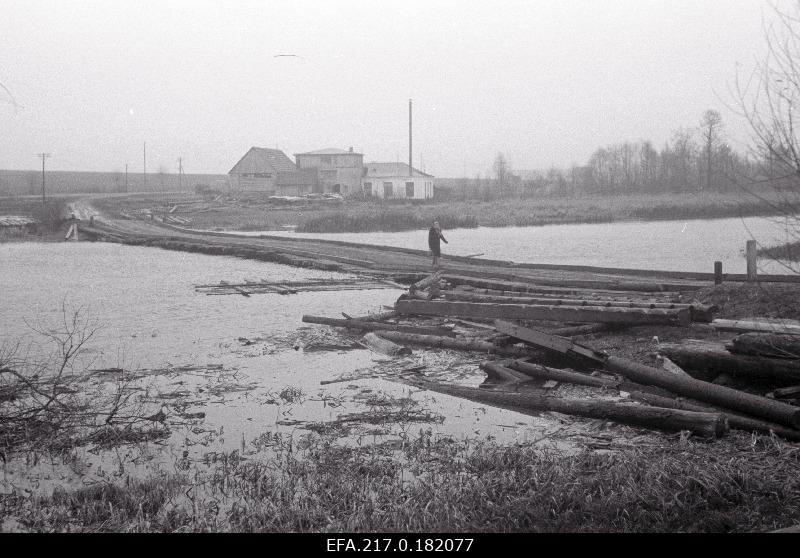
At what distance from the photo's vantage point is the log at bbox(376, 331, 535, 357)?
525 inches

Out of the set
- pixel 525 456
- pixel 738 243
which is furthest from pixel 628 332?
pixel 738 243

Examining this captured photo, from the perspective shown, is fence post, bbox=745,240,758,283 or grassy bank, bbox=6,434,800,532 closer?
grassy bank, bbox=6,434,800,532

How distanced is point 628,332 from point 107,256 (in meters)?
28.9

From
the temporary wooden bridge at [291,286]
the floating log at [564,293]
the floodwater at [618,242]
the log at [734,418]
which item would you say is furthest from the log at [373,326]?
the floodwater at [618,242]

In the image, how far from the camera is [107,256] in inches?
1467

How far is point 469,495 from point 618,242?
117 feet

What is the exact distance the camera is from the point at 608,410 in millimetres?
9719

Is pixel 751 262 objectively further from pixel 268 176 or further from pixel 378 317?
pixel 268 176

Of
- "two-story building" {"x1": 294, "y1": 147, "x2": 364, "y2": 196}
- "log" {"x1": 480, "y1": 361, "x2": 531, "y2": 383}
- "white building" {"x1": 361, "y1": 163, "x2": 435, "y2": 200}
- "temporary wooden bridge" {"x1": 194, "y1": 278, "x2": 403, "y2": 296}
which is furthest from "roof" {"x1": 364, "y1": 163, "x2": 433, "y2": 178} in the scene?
"log" {"x1": 480, "y1": 361, "x2": 531, "y2": 383}

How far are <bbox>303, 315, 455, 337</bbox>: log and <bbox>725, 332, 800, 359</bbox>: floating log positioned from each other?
602cm

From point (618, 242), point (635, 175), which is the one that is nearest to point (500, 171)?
point (635, 175)

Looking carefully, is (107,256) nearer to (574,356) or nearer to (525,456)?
(574,356)

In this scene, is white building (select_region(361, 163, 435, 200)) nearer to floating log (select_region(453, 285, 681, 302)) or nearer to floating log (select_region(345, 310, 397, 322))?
floating log (select_region(453, 285, 681, 302))
